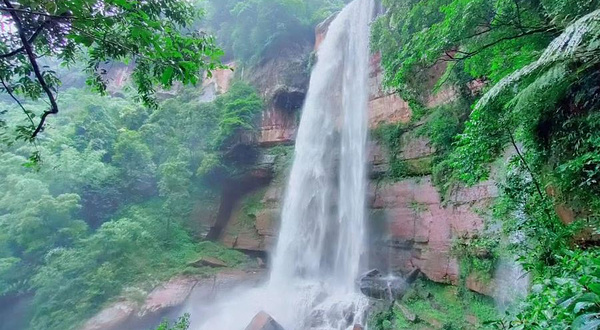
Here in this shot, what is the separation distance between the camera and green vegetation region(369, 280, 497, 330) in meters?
6.45

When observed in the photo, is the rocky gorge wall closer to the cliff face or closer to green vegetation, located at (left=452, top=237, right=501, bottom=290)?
the cliff face

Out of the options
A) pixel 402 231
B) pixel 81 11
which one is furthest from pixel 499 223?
pixel 81 11

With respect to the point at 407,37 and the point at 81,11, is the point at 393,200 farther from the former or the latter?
the point at 81,11

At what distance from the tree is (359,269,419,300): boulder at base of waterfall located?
709 centimetres

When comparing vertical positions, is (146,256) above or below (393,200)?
below

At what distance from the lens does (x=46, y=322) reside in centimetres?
959

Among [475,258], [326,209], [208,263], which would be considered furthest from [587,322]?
[208,263]

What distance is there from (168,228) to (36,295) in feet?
15.2

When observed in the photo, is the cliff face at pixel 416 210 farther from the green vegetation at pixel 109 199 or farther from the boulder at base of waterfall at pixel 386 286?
the green vegetation at pixel 109 199

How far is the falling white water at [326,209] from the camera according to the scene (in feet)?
31.0

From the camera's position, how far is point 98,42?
2133 millimetres

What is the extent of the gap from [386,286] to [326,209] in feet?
13.0

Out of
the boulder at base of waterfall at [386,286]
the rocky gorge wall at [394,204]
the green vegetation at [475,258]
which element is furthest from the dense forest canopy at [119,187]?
the green vegetation at [475,258]

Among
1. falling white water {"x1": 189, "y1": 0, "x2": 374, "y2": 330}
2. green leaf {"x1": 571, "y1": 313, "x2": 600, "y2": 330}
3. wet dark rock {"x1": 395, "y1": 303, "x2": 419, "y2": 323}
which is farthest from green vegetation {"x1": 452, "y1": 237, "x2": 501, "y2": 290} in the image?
green leaf {"x1": 571, "y1": 313, "x2": 600, "y2": 330}
